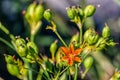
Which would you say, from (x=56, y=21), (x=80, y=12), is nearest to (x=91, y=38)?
(x=80, y=12)

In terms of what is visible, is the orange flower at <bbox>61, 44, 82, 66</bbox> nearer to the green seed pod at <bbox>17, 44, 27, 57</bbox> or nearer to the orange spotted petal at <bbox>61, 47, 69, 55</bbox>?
the orange spotted petal at <bbox>61, 47, 69, 55</bbox>

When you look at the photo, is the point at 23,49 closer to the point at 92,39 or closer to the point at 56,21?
the point at 92,39

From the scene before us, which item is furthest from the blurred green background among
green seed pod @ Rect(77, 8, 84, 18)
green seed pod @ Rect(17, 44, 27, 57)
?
green seed pod @ Rect(17, 44, 27, 57)

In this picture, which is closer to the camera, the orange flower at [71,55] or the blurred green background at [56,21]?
the orange flower at [71,55]

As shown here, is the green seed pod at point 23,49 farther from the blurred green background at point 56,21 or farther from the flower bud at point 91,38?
the blurred green background at point 56,21

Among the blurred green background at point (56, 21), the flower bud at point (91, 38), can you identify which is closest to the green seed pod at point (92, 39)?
the flower bud at point (91, 38)

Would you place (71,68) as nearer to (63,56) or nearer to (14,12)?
(63,56)

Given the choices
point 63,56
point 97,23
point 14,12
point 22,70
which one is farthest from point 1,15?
point 63,56

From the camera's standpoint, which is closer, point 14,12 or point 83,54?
point 83,54

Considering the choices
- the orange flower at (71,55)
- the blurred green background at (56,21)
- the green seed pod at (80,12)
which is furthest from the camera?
the blurred green background at (56,21)

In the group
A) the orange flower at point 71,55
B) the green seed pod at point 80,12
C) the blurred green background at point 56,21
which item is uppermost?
the green seed pod at point 80,12

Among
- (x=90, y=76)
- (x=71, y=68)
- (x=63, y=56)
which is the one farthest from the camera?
(x=90, y=76)
